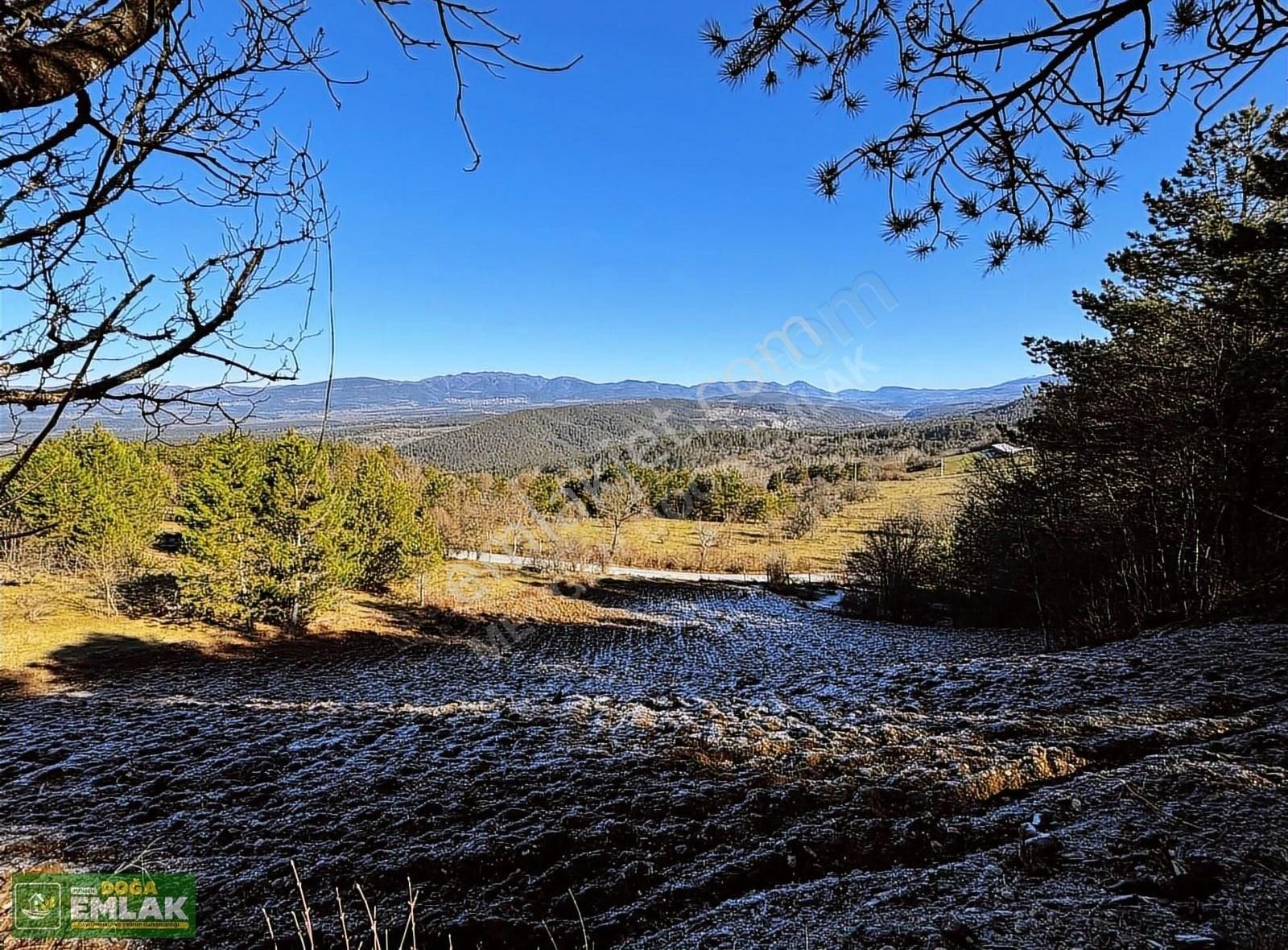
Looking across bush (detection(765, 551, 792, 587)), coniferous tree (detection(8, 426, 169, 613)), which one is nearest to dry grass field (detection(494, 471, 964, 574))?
bush (detection(765, 551, 792, 587))

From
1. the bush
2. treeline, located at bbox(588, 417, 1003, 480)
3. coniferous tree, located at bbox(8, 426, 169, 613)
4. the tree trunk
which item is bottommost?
the bush

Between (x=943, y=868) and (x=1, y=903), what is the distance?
466cm

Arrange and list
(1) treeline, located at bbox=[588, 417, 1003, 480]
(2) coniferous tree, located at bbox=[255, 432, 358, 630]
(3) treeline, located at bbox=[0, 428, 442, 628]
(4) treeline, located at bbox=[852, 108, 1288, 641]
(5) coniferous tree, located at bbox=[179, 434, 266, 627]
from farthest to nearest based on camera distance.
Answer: (1) treeline, located at bbox=[588, 417, 1003, 480], (2) coniferous tree, located at bbox=[255, 432, 358, 630], (3) treeline, located at bbox=[0, 428, 442, 628], (5) coniferous tree, located at bbox=[179, 434, 266, 627], (4) treeline, located at bbox=[852, 108, 1288, 641]

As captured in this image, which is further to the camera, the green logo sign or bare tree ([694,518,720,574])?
bare tree ([694,518,720,574])

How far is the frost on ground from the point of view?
6.99 feet

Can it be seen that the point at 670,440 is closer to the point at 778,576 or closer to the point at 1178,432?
the point at 778,576

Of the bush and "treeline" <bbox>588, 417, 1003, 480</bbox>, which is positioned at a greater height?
"treeline" <bbox>588, 417, 1003, 480</bbox>

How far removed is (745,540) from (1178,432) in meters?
35.5

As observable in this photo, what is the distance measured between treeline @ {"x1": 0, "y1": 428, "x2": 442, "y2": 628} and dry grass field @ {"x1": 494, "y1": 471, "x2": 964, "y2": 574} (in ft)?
41.5

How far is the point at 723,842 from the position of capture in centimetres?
303

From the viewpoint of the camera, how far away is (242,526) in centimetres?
1306

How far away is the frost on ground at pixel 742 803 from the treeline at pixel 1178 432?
1978 mm

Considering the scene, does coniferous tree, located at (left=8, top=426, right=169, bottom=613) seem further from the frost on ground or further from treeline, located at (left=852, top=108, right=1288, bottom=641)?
treeline, located at (left=852, top=108, right=1288, bottom=641)

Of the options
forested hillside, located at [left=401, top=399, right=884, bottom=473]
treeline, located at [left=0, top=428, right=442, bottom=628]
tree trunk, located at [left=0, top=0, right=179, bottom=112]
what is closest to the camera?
tree trunk, located at [left=0, top=0, right=179, bottom=112]
